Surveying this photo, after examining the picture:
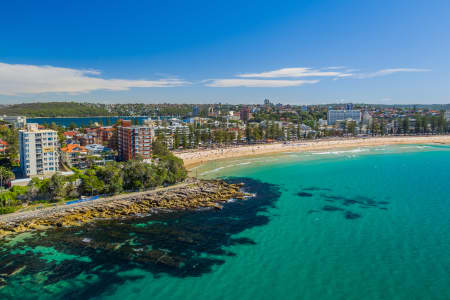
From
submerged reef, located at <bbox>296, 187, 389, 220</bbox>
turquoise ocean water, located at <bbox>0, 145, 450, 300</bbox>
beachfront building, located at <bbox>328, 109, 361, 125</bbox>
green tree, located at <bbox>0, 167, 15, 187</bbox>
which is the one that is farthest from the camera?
beachfront building, located at <bbox>328, 109, 361, 125</bbox>

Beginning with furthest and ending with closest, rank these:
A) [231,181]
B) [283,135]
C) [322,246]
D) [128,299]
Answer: [283,135], [231,181], [322,246], [128,299]

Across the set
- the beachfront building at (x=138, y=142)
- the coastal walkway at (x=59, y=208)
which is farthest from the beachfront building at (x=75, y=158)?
the coastal walkway at (x=59, y=208)

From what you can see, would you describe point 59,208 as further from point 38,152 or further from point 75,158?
point 75,158

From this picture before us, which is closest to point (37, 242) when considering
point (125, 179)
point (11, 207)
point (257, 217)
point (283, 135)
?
point (11, 207)

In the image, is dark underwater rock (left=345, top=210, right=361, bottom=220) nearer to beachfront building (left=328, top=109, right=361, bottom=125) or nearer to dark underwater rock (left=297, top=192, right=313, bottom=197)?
dark underwater rock (left=297, top=192, right=313, bottom=197)

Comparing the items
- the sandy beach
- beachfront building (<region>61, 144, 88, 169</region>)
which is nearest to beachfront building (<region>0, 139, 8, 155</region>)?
beachfront building (<region>61, 144, 88, 169</region>)

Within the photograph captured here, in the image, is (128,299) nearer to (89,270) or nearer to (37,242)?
(89,270)
